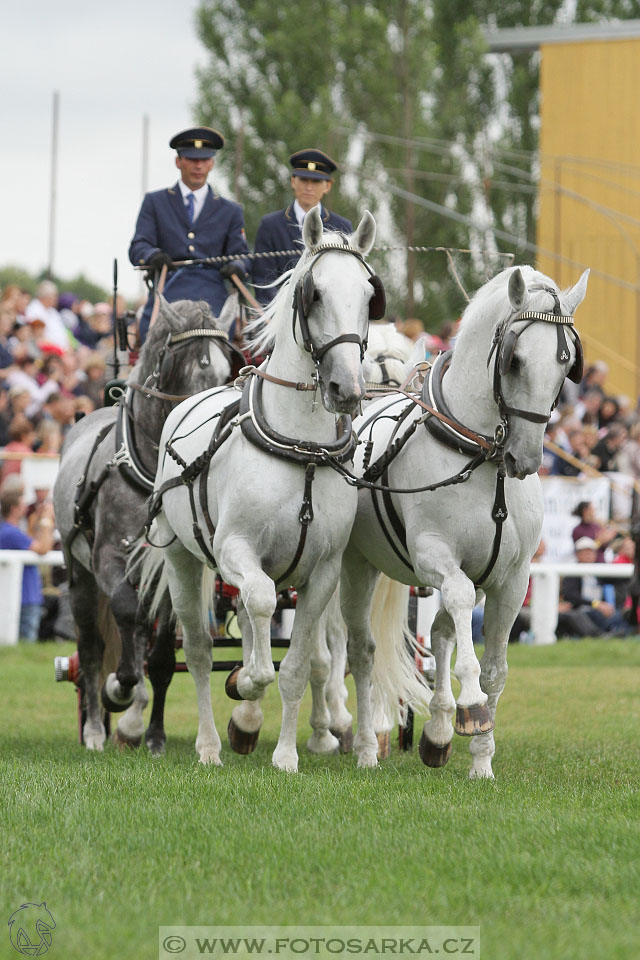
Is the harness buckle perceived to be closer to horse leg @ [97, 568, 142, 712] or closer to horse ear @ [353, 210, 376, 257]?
horse leg @ [97, 568, 142, 712]

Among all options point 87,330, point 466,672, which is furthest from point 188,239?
point 87,330

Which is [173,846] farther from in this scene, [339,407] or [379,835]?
[339,407]

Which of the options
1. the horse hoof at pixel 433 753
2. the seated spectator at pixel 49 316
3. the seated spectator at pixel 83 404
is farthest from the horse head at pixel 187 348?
the seated spectator at pixel 49 316

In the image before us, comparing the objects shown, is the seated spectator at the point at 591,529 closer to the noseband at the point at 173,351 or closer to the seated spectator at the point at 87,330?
the seated spectator at the point at 87,330

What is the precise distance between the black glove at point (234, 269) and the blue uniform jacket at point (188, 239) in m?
0.19

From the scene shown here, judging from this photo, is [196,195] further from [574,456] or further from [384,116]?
[384,116]

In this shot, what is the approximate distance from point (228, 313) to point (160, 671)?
2040 mm

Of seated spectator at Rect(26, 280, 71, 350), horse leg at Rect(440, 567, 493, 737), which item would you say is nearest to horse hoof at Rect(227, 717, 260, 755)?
horse leg at Rect(440, 567, 493, 737)

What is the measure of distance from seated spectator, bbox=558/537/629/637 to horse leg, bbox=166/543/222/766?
873 cm

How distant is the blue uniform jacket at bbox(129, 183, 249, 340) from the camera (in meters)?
8.34

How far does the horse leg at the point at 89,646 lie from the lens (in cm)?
811

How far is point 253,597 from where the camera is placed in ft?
19.4

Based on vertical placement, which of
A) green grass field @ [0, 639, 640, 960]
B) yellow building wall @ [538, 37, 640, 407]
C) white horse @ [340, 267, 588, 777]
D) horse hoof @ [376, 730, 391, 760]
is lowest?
horse hoof @ [376, 730, 391, 760]

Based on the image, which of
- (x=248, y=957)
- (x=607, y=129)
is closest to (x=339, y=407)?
(x=248, y=957)
